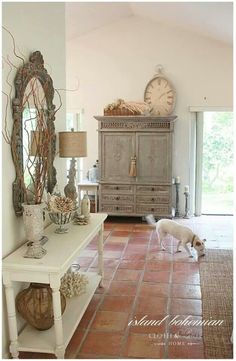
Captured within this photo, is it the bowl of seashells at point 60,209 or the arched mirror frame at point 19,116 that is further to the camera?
the bowl of seashells at point 60,209

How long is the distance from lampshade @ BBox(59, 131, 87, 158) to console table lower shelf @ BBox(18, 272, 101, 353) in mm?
1226

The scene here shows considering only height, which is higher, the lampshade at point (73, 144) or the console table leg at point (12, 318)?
the lampshade at point (73, 144)

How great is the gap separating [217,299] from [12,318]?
6.19 feet

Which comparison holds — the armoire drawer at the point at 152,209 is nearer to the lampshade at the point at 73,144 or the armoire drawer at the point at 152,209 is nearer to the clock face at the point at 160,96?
the clock face at the point at 160,96

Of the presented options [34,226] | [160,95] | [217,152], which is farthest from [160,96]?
[34,226]

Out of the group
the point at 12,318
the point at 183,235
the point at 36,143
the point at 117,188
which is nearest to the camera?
the point at 12,318

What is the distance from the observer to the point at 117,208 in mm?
6336

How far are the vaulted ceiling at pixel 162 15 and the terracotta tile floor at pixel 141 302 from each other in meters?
2.91

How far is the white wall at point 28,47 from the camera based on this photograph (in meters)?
2.57

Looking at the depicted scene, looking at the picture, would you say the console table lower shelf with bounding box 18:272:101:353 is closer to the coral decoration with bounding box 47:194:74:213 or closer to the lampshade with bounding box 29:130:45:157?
the coral decoration with bounding box 47:194:74:213

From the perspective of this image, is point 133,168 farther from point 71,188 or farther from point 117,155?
point 71,188

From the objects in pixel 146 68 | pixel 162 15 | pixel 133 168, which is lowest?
pixel 133 168

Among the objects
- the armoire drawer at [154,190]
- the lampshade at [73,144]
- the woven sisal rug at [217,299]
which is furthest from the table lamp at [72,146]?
the armoire drawer at [154,190]

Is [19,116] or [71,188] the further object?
[71,188]
